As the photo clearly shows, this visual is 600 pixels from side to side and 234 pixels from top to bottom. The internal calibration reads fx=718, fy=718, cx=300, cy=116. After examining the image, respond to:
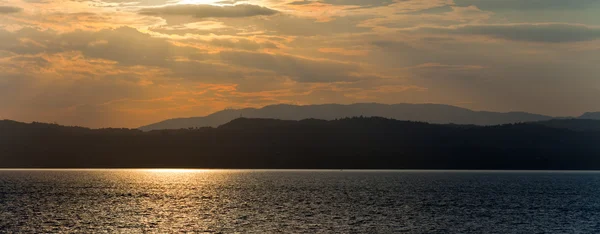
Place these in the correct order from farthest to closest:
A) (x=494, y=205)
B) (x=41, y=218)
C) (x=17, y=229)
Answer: (x=494, y=205) < (x=41, y=218) < (x=17, y=229)

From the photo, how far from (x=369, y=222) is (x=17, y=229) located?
53060mm

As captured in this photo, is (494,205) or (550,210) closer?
(550,210)

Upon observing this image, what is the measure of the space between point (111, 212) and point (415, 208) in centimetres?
5963

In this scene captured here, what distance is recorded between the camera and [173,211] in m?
137

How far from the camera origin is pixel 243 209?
14188 cm

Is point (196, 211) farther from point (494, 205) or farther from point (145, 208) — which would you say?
point (494, 205)

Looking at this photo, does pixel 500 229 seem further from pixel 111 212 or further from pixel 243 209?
pixel 111 212

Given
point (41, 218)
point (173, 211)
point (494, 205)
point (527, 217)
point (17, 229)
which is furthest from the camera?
point (494, 205)

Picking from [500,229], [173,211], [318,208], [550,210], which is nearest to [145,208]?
[173,211]

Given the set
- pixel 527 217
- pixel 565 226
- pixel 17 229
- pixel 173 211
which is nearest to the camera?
pixel 17 229

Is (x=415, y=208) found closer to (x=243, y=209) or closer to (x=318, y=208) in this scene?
(x=318, y=208)

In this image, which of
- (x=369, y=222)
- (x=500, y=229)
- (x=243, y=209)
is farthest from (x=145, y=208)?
(x=500, y=229)

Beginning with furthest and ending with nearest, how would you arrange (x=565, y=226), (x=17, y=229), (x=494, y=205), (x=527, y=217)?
(x=494, y=205) < (x=527, y=217) < (x=565, y=226) < (x=17, y=229)

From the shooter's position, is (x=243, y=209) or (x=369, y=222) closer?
(x=369, y=222)
